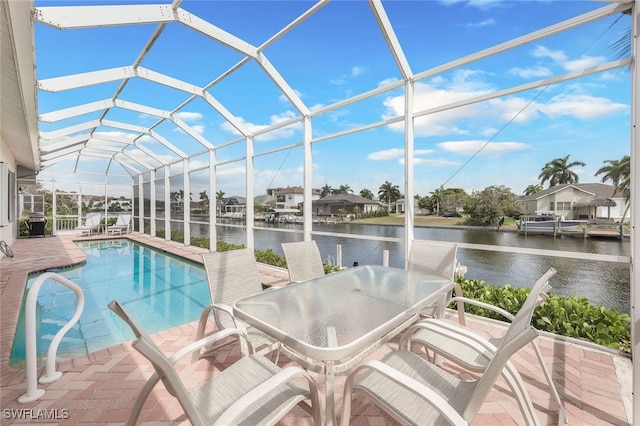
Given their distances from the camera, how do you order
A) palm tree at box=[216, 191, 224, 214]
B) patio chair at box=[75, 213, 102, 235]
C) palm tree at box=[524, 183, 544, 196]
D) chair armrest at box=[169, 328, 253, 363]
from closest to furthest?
chair armrest at box=[169, 328, 253, 363] → palm tree at box=[524, 183, 544, 196] → palm tree at box=[216, 191, 224, 214] → patio chair at box=[75, 213, 102, 235]

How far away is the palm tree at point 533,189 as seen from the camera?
11.4 feet

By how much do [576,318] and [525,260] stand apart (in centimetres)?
79

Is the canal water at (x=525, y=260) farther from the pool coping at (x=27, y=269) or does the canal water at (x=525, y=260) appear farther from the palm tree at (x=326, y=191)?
the pool coping at (x=27, y=269)

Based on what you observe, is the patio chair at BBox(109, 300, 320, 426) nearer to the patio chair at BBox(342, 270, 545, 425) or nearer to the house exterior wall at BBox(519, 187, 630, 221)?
the patio chair at BBox(342, 270, 545, 425)

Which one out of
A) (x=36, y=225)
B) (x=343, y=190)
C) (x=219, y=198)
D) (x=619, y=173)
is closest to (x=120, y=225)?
(x=36, y=225)

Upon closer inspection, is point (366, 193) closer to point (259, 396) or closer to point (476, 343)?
point (476, 343)

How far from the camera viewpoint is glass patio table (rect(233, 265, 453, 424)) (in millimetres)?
1597

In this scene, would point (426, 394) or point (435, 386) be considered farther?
point (435, 386)

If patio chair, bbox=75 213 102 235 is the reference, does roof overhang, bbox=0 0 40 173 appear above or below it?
above

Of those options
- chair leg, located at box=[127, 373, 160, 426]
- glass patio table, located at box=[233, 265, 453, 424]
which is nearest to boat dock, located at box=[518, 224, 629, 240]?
glass patio table, located at box=[233, 265, 453, 424]

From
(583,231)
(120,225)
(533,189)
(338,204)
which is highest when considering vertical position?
(533,189)

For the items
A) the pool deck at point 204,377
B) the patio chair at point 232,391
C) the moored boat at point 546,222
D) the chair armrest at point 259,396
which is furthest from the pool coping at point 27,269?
the moored boat at point 546,222

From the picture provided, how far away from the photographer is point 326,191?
19.8 ft

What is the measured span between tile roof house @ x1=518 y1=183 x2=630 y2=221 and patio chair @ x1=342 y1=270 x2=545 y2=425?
2153 millimetres
